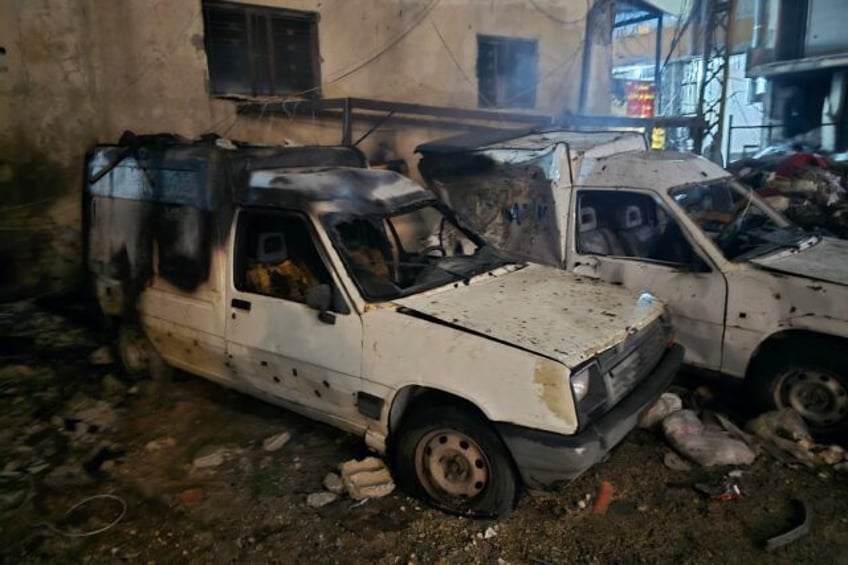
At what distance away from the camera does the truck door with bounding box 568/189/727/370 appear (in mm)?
4211

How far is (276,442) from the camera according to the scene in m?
3.98

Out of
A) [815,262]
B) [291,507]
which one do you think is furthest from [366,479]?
[815,262]

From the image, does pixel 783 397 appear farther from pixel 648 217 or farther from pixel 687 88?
pixel 687 88

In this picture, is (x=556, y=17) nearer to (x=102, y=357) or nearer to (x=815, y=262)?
(x=815, y=262)

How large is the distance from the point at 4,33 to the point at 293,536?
18.5 ft

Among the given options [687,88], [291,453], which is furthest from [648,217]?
[687,88]

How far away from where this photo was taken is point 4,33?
5762 millimetres

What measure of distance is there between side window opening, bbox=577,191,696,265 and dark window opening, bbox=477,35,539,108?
5.20 metres

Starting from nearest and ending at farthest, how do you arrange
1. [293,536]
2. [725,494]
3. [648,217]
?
[293,536] → [725,494] → [648,217]

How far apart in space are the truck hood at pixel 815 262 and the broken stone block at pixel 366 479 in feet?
9.27

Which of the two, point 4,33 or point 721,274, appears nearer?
point 721,274

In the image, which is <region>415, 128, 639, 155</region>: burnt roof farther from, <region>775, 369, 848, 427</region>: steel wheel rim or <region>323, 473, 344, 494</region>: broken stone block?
<region>323, 473, 344, 494</region>: broken stone block

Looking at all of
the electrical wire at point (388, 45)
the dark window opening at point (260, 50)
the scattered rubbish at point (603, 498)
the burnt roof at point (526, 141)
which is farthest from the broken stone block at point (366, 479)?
the electrical wire at point (388, 45)

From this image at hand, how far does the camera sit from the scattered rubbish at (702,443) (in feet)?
11.9
